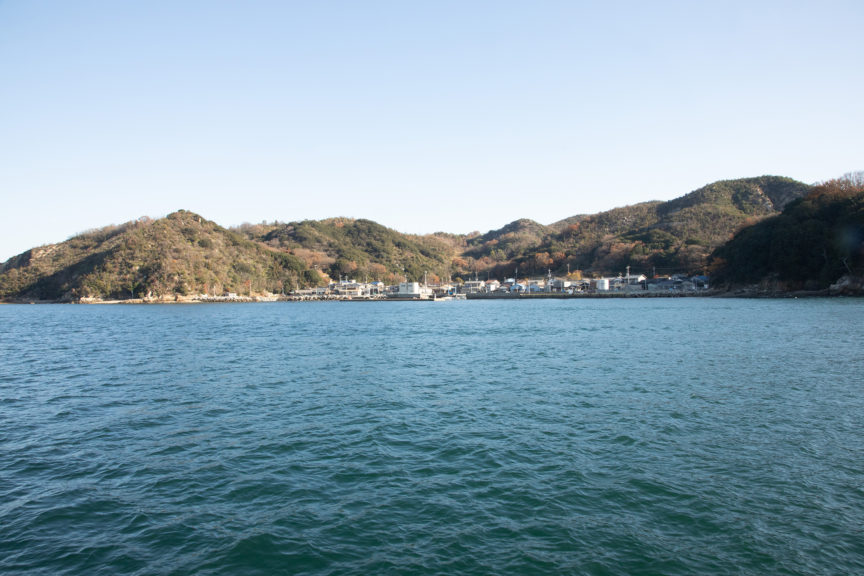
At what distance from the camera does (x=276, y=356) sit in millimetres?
19188

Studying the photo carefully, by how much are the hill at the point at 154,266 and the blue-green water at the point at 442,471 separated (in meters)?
94.9

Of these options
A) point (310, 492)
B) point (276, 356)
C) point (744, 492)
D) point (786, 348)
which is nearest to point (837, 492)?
point (744, 492)

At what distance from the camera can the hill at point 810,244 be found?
48531 mm

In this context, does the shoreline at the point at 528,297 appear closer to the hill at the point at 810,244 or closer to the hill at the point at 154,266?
the hill at the point at 810,244

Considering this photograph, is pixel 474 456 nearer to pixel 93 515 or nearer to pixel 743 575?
pixel 743 575

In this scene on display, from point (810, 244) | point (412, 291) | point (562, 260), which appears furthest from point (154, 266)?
point (810, 244)

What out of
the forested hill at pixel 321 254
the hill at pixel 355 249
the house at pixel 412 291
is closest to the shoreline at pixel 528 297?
the house at pixel 412 291

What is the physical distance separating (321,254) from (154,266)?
60.8 m

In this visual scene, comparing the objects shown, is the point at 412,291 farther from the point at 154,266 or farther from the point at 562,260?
the point at 154,266

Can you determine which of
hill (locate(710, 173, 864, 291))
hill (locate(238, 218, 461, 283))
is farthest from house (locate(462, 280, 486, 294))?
hill (locate(710, 173, 864, 291))

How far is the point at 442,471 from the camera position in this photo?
6.83 m

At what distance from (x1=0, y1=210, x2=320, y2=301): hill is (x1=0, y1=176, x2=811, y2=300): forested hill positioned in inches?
10.0

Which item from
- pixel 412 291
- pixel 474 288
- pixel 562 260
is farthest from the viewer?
pixel 562 260

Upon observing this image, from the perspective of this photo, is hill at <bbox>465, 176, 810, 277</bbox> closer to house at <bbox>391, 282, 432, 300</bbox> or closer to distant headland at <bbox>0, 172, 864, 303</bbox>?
distant headland at <bbox>0, 172, 864, 303</bbox>
